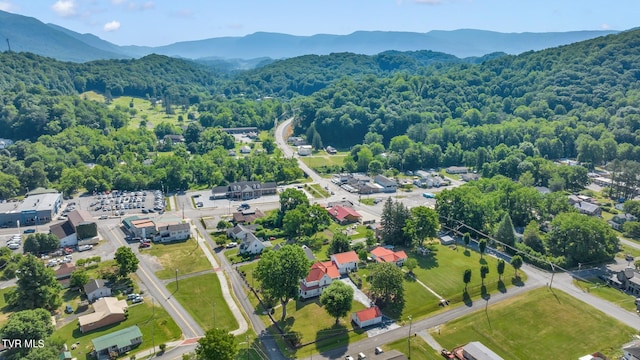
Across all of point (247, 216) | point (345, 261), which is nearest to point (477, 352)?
point (345, 261)

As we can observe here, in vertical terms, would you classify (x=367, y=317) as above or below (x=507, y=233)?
below

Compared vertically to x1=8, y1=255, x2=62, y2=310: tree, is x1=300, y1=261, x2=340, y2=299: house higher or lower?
lower

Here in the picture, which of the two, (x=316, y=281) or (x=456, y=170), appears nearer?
(x=316, y=281)

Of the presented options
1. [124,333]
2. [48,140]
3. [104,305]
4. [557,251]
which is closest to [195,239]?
[104,305]

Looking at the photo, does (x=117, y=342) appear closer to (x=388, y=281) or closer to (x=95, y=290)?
(x=95, y=290)

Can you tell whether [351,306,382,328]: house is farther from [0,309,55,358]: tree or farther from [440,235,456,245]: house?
[0,309,55,358]: tree

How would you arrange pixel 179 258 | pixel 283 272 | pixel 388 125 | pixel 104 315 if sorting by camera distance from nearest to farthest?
pixel 283 272
pixel 104 315
pixel 179 258
pixel 388 125

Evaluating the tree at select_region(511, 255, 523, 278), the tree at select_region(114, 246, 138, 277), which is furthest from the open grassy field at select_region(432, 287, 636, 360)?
the tree at select_region(114, 246, 138, 277)
